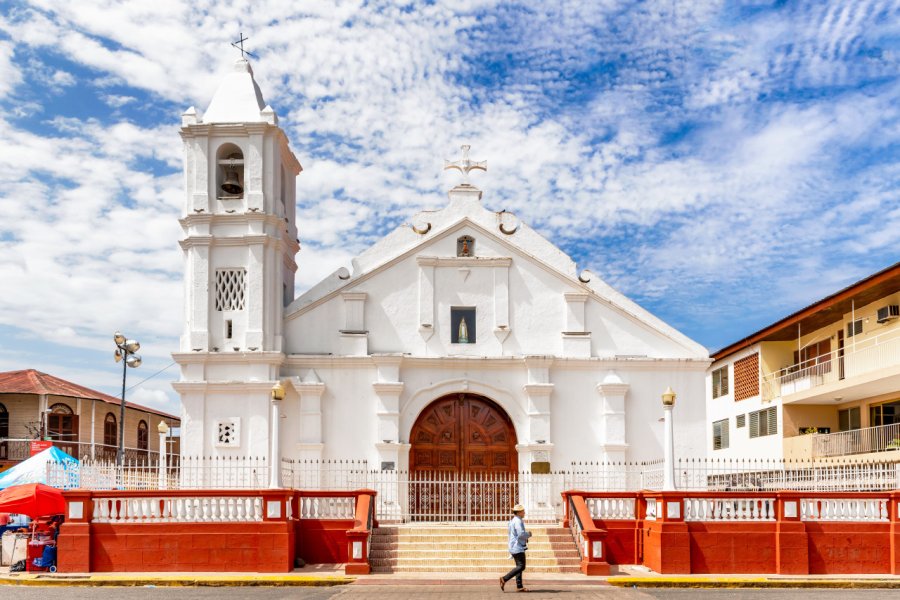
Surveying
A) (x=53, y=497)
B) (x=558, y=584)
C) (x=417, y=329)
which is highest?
(x=417, y=329)

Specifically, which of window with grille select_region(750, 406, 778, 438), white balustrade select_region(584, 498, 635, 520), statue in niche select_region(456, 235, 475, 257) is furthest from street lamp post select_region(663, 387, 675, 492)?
window with grille select_region(750, 406, 778, 438)

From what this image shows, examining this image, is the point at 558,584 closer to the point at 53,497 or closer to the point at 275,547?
the point at 275,547

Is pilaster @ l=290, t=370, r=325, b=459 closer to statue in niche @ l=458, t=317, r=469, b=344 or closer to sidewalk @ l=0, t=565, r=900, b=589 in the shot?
statue in niche @ l=458, t=317, r=469, b=344

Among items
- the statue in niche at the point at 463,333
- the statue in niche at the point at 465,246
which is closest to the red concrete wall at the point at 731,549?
the statue in niche at the point at 463,333

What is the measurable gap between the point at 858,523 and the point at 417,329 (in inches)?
422

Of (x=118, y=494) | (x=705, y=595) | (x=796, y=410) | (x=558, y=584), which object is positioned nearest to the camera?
(x=705, y=595)

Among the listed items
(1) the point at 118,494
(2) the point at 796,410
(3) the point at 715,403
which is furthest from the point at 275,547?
(3) the point at 715,403

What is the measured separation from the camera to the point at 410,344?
81.9ft

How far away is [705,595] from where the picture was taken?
55.3ft

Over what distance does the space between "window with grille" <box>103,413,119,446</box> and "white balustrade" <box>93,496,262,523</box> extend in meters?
27.5

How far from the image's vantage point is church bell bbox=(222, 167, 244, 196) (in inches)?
988

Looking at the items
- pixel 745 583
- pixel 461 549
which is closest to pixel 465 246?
pixel 461 549

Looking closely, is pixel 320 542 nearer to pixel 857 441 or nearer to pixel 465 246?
pixel 465 246

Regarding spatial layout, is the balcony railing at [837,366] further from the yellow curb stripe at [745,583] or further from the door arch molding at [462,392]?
the door arch molding at [462,392]
